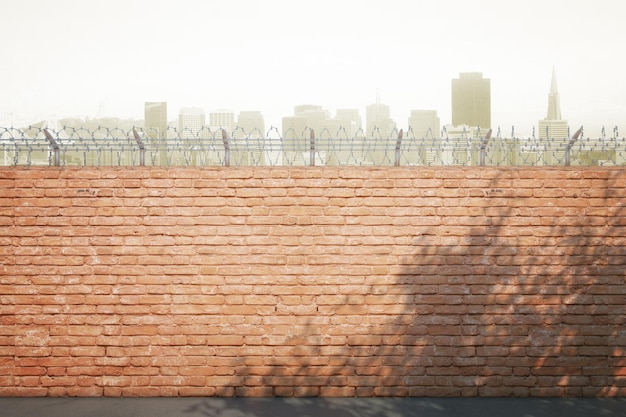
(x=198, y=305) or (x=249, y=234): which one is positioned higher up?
(x=249, y=234)

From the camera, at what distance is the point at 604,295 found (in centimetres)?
580

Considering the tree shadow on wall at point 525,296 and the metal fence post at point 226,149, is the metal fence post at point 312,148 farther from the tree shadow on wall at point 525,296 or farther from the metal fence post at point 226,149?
the tree shadow on wall at point 525,296

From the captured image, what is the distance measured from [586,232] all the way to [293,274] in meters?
3.28

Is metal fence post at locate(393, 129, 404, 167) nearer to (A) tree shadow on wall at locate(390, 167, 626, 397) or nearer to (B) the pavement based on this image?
(A) tree shadow on wall at locate(390, 167, 626, 397)

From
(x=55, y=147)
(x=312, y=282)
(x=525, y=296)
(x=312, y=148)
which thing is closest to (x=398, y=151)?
(x=312, y=148)

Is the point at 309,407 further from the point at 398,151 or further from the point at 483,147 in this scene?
the point at 483,147

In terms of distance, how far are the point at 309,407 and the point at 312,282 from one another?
129cm

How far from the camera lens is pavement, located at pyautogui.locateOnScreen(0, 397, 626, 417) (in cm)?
527

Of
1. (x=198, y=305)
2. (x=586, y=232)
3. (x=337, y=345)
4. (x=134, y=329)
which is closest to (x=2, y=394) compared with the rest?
(x=134, y=329)

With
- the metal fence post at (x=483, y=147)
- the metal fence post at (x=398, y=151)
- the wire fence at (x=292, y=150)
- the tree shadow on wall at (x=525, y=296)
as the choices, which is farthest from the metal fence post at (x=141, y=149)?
the metal fence post at (x=483, y=147)

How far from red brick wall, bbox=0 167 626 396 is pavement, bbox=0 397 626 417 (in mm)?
122

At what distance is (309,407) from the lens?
5.45 metres

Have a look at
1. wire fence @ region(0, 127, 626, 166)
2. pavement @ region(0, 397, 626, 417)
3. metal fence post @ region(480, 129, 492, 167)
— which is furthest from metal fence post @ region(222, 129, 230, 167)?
metal fence post @ region(480, 129, 492, 167)

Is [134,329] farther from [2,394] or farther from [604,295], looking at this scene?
[604,295]
